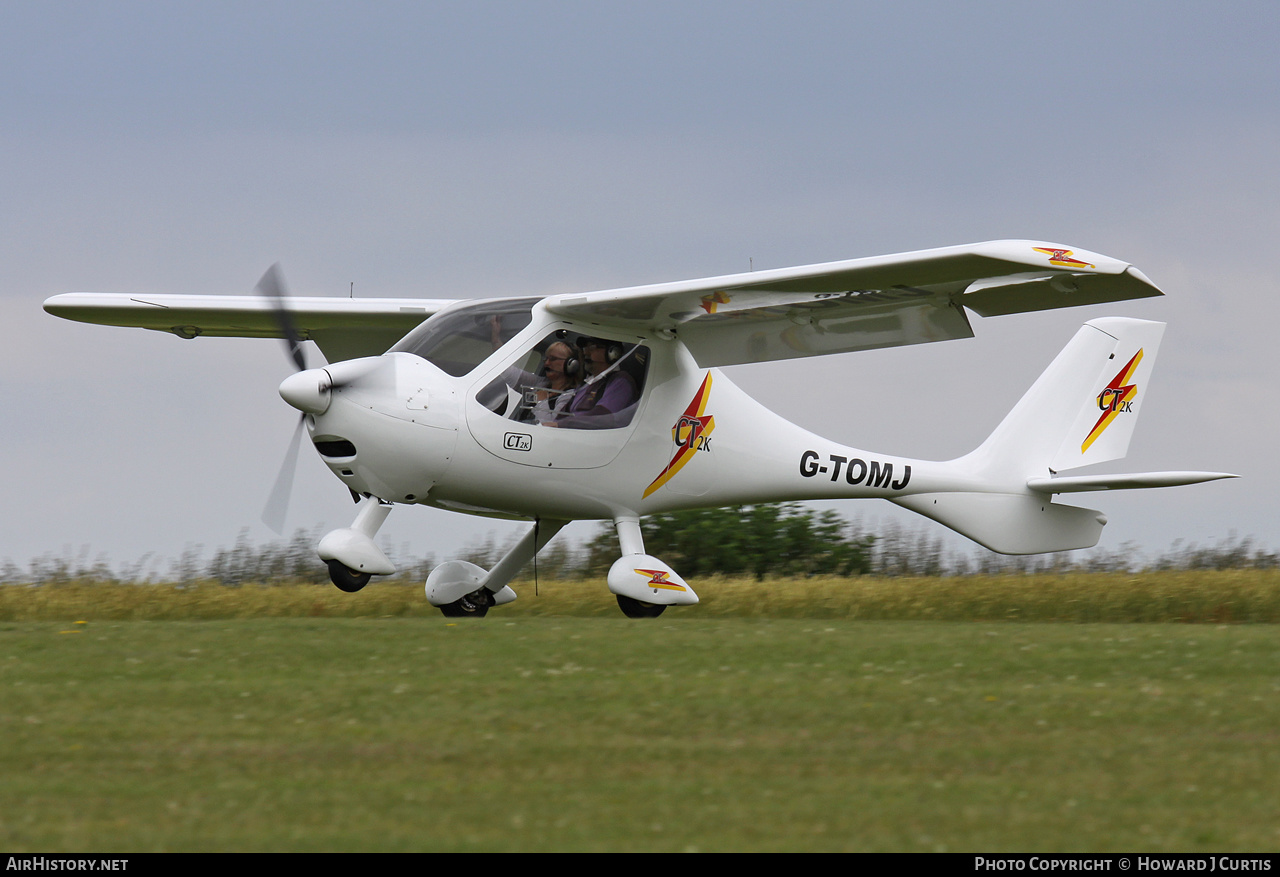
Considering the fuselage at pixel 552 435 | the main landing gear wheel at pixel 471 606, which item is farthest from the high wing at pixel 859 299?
the main landing gear wheel at pixel 471 606

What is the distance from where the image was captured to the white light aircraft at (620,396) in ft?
39.6

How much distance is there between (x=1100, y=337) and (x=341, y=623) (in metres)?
10.6

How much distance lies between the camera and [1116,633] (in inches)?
436

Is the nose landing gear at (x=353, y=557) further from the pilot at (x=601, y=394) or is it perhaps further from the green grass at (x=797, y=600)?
the green grass at (x=797, y=600)

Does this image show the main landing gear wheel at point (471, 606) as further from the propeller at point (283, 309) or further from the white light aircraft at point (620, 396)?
the propeller at point (283, 309)

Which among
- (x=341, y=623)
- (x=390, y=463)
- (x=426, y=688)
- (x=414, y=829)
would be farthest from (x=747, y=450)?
(x=414, y=829)

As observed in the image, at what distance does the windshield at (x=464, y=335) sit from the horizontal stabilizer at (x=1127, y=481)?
7.01 m

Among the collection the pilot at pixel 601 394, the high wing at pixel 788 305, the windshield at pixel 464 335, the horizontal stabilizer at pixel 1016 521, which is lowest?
the horizontal stabilizer at pixel 1016 521

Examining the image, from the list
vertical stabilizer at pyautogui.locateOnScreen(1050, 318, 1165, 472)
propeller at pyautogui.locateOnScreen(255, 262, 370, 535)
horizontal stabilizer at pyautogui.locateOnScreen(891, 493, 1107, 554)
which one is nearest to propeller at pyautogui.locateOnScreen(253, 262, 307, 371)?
propeller at pyautogui.locateOnScreen(255, 262, 370, 535)

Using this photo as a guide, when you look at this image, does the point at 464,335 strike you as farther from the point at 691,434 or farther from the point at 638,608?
the point at 638,608

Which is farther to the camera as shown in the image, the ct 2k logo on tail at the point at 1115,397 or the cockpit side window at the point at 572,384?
the ct 2k logo on tail at the point at 1115,397

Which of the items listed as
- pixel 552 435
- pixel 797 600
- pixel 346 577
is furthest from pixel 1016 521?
pixel 346 577

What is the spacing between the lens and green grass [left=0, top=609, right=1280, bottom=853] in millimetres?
5375

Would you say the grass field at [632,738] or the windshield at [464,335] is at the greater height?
the windshield at [464,335]
